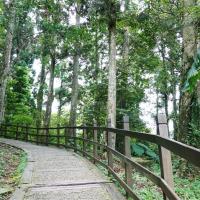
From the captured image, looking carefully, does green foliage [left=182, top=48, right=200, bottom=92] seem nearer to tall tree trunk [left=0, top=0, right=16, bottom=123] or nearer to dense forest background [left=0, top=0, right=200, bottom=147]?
dense forest background [left=0, top=0, right=200, bottom=147]

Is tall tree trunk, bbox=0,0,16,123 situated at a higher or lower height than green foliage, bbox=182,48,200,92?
higher

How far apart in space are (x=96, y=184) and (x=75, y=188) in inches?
20.4

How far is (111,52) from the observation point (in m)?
13.6

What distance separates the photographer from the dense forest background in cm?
1028

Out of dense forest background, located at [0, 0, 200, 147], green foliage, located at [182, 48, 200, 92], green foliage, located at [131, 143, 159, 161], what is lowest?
green foliage, located at [131, 143, 159, 161]

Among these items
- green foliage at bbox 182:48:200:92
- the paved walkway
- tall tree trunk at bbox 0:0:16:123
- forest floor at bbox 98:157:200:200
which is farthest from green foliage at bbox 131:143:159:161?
green foliage at bbox 182:48:200:92

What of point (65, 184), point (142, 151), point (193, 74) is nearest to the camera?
point (193, 74)

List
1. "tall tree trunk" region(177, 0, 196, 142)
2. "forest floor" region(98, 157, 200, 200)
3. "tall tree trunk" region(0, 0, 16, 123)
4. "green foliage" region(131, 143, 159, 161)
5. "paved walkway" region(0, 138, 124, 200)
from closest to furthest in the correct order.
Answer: "paved walkway" region(0, 138, 124, 200) < "forest floor" region(98, 157, 200, 200) < "tall tree trunk" region(177, 0, 196, 142) < "green foliage" region(131, 143, 159, 161) < "tall tree trunk" region(0, 0, 16, 123)

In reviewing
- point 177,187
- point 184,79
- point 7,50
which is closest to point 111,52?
point 184,79

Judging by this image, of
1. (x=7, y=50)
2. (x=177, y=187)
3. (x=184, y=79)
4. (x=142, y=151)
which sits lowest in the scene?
(x=177, y=187)

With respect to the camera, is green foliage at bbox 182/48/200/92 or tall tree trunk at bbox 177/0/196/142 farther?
tall tree trunk at bbox 177/0/196/142

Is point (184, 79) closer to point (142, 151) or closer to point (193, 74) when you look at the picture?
point (193, 74)

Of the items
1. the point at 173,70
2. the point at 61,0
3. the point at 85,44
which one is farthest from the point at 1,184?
the point at 173,70

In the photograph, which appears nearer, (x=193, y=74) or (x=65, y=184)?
(x=193, y=74)
